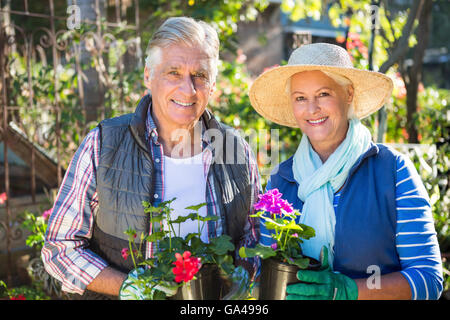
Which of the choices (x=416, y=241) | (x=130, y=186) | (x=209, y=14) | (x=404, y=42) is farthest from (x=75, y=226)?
(x=209, y=14)

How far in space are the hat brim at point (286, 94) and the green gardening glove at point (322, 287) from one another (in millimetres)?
772

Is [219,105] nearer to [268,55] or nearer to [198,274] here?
[198,274]

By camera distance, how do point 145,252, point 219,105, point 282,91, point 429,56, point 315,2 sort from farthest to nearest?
point 429,56, point 315,2, point 219,105, point 282,91, point 145,252

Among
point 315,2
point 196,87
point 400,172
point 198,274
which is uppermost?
point 315,2

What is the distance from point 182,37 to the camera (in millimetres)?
1674

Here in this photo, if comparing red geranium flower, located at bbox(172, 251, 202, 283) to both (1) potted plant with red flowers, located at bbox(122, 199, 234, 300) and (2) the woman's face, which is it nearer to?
(1) potted plant with red flowers, located at bbox(122, 199, 234, 300)

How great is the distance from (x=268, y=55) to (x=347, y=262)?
44.0 ft

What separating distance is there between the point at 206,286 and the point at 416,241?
0.79 meters

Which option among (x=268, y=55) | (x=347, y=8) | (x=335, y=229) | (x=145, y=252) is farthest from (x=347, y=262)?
(x=268, y=55)

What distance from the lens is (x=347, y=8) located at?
237 inches

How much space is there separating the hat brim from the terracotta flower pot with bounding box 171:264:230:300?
878 millimetres

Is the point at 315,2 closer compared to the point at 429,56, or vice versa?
the point at 315,2

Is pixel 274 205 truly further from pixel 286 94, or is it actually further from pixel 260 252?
pixel 286 94

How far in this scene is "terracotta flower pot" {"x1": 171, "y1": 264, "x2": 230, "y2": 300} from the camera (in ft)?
3.69
